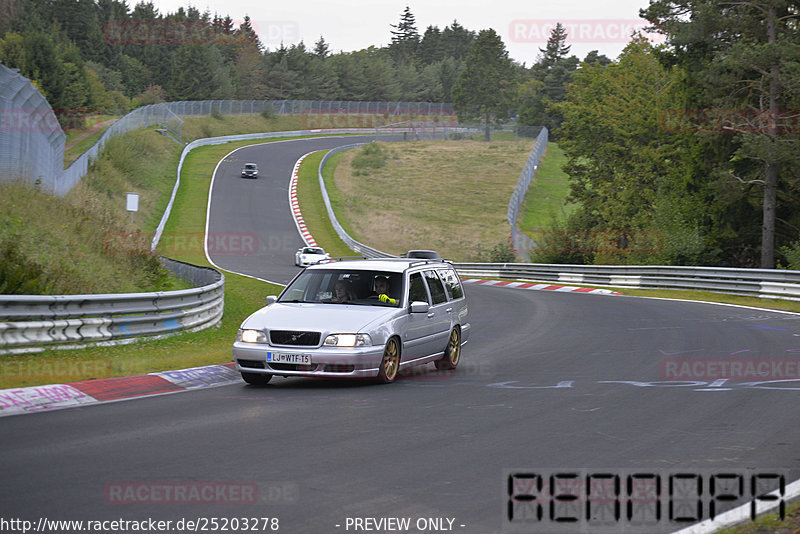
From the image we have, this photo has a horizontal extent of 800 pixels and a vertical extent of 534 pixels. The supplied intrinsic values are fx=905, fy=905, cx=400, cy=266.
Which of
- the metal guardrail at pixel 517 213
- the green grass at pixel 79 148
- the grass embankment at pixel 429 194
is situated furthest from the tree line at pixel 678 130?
the green grass at pixel 79 148

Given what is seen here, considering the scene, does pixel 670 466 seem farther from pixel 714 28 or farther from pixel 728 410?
pixel 714 28

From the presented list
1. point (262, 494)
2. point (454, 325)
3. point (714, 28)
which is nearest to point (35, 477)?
point (262, 494)

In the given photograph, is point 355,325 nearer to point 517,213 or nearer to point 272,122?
point 517,213

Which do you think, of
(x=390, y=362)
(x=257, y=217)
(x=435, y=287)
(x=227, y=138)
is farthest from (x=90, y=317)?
(x=227, y=138)

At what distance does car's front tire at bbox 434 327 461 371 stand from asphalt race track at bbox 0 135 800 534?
0.22 metres

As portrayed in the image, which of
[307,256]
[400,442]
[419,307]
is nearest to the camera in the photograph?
[400,442]

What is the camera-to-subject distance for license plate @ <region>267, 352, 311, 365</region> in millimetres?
11461

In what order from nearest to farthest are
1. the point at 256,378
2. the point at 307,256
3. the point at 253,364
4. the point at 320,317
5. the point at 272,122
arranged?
1. the point at 253,364
2. the point at 320,317
3. the point at 256,378
4. the point at 307,256
5. the point at 272,122

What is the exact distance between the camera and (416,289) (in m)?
13.5

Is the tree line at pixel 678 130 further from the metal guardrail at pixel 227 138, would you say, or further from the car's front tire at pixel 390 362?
the car's front tire at pixel 390 362

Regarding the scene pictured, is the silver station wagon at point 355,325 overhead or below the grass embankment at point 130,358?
overhead

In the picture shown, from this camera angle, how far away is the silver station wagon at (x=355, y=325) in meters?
11.5

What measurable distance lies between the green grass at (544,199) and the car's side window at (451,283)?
146 ft

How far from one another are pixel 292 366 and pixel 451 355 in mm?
3520
